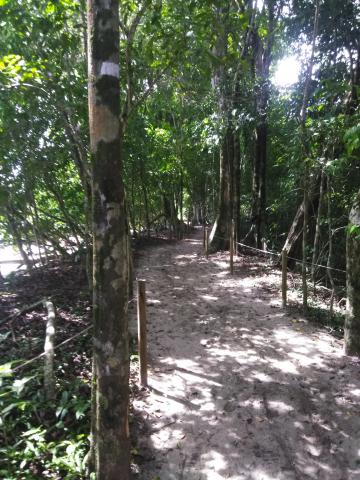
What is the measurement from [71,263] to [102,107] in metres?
9.74

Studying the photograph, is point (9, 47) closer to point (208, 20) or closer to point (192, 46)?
point (192, 46)

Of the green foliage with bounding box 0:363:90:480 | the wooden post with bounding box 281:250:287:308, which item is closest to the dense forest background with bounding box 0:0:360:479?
the wooden post with bounding box 281:250:287:308

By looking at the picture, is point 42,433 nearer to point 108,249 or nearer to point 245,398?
point 108,249

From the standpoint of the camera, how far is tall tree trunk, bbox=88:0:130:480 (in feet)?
8.20

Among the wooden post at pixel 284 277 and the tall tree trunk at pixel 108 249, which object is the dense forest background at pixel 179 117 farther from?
the wooden post at pixel 284 277

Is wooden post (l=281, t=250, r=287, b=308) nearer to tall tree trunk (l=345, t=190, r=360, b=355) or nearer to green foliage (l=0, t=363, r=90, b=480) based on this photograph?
tall tree trunk (l=345, t=190, r=360, b=355)

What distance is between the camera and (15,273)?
Answer: 10906 millimetres

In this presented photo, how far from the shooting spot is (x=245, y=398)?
4.55m

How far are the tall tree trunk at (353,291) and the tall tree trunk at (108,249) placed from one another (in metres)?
3.76

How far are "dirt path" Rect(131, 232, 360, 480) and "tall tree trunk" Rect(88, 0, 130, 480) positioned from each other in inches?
33.6

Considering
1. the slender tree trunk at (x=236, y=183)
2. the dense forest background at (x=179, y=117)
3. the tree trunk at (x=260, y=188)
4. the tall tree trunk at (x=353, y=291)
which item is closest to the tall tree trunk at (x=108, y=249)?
the dense forest background at (x=179, y=117)

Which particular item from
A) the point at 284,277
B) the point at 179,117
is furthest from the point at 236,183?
the point at 284,277

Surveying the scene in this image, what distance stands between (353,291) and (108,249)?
411 cm

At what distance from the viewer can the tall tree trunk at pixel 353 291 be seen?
512 cm
